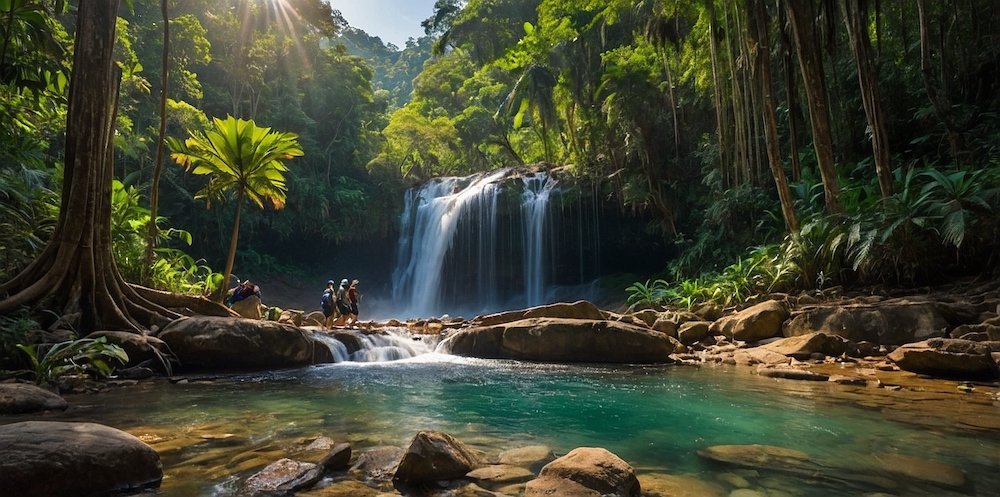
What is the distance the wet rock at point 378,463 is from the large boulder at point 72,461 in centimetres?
110

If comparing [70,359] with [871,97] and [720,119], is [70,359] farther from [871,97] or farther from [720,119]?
[720,119]

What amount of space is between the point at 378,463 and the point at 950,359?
6501mm

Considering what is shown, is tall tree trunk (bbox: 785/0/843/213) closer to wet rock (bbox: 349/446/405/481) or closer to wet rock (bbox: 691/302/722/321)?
wet rock (bbox: 691/302/722/321)

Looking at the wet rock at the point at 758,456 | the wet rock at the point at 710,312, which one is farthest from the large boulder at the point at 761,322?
the wet rock at the point at 758,456

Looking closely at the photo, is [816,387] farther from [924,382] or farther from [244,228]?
[244,228]

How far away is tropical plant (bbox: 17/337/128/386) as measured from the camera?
5832mm

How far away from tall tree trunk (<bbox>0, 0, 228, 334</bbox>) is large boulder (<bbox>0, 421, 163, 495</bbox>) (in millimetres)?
5302

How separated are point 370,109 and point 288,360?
77.0 feet

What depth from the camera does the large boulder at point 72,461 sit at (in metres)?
2.55

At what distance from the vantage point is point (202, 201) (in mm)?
21734

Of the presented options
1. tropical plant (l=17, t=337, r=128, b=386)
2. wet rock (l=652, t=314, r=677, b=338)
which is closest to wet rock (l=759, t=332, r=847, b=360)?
wet rock (l=652, t=314, r=677, b=338)

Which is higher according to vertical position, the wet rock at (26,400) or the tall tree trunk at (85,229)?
the tall tree trunk at (85,229)

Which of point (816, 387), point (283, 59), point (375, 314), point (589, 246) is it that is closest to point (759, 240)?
point (589, 246)

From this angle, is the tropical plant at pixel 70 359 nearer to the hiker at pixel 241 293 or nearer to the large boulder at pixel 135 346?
the large boulder at pixel 135 346
